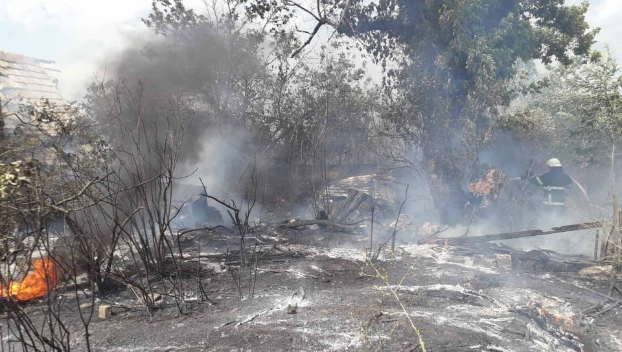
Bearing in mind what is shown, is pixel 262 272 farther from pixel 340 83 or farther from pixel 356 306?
pixel 340 83

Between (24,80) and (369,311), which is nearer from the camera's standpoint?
(369,311)

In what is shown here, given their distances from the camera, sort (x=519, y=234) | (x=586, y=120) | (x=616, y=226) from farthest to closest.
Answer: (x=586, y=120)
(x=519, y=234)
(x=616, y=226)

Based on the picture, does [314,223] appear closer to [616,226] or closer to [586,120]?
[616,226]

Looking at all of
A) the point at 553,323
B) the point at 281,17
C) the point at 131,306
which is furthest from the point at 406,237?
the point at 281,17

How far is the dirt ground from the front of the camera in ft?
14.1

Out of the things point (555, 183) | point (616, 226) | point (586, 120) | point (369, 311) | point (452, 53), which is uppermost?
point (452, 53)

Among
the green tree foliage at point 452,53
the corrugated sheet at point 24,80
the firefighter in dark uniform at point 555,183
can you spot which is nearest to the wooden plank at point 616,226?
the firefighter in dark uniform at point 555,183

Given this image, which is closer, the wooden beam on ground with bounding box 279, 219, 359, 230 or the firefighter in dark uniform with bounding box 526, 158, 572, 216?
the firefighter in dark uniform with bounding box 526, 158, 572, 216

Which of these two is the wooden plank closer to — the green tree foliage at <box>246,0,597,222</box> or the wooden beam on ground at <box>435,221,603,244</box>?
the wooden beam on ground at <box>435,221,603,244</box>

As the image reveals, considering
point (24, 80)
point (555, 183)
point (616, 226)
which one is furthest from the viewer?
point (24, 80)

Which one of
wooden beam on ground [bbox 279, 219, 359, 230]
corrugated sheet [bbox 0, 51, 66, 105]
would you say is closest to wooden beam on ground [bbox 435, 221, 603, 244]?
wooden beam on ground [bbox 279, 219, 359, 230]

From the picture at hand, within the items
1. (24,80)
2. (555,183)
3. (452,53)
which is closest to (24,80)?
(24,80)

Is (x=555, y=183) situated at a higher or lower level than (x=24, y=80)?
lower

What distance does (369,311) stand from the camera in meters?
5.03
